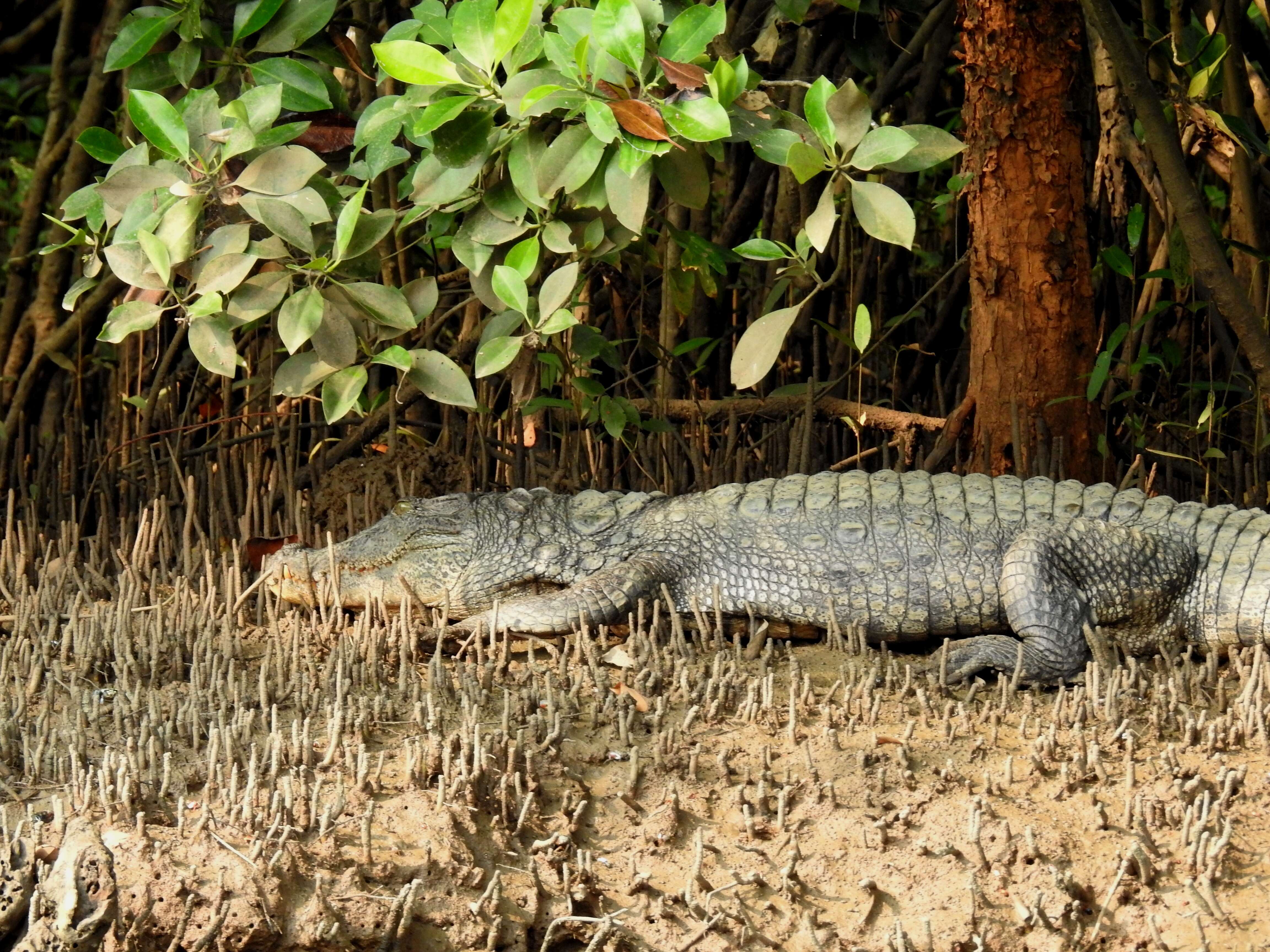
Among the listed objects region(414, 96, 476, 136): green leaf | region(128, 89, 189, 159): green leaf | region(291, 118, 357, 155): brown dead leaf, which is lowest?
region(414, 96, 476, 136): green leaf

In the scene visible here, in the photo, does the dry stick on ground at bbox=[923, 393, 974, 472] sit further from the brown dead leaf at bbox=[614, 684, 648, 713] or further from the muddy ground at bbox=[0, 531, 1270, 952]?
the brown dead leaf at bbox=[614, 684, 648, 713]

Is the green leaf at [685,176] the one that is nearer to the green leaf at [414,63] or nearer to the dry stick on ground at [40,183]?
the green leaf at [414,63]

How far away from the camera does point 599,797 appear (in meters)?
2.92

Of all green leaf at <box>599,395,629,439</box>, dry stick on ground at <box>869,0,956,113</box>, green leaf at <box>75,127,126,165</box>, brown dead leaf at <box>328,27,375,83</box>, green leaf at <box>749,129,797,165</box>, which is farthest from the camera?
dry stick on ground at <box>869,0,956,113</box>

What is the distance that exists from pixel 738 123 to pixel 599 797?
1.53 meters

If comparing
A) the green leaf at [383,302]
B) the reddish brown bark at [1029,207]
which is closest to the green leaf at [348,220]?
the green leaf at [383,302]

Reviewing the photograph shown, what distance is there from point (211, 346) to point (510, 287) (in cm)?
75

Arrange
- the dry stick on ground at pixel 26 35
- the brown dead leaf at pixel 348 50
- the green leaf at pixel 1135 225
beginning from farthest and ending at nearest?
the dry stick on ground at pixel 26 35 < the green leaf at pixel 1135 225 < the brown dead leaf at pixel 348 50

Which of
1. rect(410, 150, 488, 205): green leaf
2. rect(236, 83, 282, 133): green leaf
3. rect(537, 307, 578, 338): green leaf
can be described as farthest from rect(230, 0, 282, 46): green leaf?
rect(537, 307, 578, 338): green leaf

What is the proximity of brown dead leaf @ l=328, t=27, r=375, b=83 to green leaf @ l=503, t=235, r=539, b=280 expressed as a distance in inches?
38.5

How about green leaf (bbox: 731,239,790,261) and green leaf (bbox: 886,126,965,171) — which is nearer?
green leaf (bbox: 886,126,965,171)

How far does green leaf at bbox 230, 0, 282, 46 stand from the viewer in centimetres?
360

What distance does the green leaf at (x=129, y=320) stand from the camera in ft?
11.5

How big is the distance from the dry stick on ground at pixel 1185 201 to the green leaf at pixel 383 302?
6.16 ft
